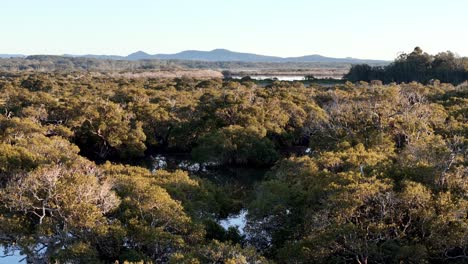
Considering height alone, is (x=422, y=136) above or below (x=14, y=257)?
above

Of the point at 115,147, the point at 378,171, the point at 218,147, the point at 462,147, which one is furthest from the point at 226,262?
the point at 115,147

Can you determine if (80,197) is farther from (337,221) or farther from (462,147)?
(462,147)

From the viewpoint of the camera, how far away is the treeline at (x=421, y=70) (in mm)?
103250

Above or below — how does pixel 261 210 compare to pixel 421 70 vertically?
below

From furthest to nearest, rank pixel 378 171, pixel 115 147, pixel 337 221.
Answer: pixel 115 147, pixel 378 171, pixel 337 221

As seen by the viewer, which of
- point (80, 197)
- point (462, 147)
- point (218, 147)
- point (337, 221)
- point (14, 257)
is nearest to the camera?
point (337, 221)

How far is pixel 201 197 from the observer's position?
27.4 meters

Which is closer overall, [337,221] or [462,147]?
[337,221]

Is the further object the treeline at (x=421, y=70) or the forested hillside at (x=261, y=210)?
the treeline at (x=421, y=70)

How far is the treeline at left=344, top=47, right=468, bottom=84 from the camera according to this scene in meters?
103

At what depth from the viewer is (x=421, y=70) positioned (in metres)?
110

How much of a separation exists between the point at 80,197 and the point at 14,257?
298 inches

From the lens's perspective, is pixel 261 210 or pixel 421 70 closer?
pixel 261 210

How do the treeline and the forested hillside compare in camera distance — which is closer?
the forested hillside
